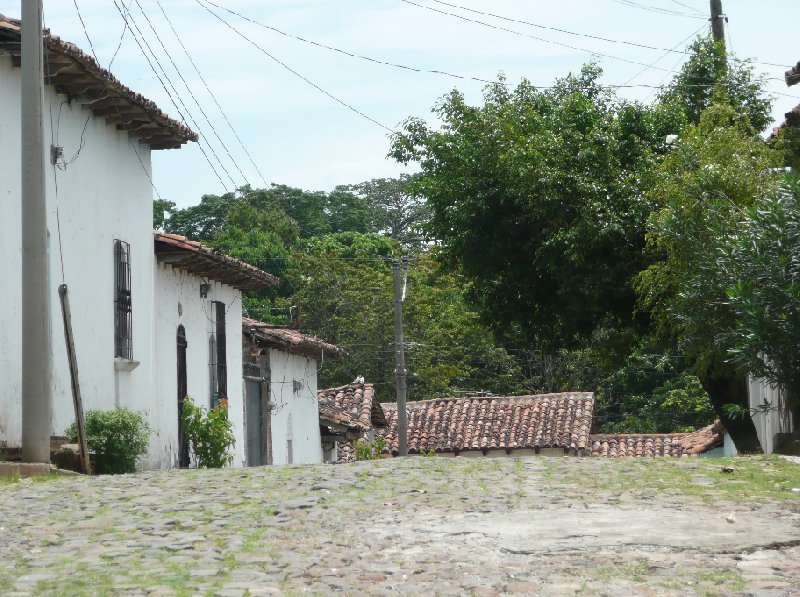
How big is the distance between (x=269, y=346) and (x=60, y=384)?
1159cm

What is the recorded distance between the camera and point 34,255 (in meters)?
13.9

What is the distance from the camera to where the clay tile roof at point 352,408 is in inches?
1264

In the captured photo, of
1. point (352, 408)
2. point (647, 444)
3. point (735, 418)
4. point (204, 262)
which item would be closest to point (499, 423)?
point (647, 444)

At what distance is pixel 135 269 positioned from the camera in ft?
61.5

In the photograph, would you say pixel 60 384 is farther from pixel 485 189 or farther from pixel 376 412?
pixel 376 412

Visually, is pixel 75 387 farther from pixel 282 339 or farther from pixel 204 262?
pixel 282 339

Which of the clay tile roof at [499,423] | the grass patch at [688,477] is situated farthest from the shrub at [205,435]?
the clay tile roof at [499,423]

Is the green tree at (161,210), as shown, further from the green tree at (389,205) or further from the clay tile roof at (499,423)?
the clay tile roof at (499,423)

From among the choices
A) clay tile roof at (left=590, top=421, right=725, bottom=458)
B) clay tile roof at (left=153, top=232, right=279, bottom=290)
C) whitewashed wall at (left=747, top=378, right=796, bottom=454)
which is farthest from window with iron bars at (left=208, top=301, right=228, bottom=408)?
clay tile roof at (left=590, top=421, right=725, bottom=458)

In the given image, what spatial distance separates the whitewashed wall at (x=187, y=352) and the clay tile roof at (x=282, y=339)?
5.41ft

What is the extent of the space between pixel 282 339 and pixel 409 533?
Result: 18.4m

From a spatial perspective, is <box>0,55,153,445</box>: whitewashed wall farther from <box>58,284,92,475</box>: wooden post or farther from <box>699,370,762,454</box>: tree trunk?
<box>699,370,762,454</box>: tree trunk

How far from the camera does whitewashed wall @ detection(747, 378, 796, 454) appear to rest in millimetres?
19703

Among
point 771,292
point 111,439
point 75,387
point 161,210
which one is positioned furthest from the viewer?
point 161,210
